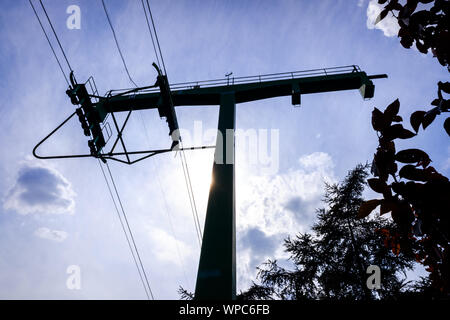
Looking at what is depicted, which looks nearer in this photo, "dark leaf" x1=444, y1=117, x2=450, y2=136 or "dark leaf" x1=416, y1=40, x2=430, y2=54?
"dark leaf" x1=444, y1=117, x2=450, y2=136

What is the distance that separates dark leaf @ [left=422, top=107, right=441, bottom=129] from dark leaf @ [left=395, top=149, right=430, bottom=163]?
4.5 inches

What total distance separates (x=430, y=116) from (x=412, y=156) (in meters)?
0.18

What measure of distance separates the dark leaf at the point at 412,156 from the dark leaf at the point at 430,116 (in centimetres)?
12

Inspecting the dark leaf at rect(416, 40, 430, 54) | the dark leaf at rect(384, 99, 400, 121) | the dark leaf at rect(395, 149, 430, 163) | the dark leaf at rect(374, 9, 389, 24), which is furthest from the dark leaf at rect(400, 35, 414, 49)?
the dark leaf at rect(395, 149, 430, 163)

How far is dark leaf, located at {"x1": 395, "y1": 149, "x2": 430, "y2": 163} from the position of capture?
0.88 m

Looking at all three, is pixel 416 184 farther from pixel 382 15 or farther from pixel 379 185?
pixel 382 15

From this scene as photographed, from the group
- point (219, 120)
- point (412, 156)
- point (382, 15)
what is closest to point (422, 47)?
point (382, 15)

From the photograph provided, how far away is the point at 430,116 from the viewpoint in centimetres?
88

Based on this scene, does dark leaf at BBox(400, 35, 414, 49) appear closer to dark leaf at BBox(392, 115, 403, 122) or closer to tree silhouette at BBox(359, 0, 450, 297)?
tree silhouette at BBox(359, 0, 450, 297)

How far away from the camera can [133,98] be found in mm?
6953

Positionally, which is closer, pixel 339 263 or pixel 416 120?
pixel 416 120

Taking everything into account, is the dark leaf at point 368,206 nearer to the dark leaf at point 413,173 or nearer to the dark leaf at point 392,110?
the dark leaf at point 413,173
